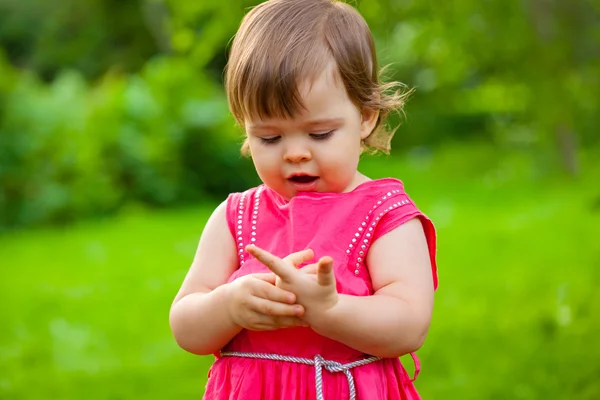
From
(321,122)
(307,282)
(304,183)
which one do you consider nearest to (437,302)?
(304,183)

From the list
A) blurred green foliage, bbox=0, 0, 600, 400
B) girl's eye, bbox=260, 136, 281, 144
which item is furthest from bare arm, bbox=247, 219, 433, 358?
blurred green foliage, bbox=0, 0, 600, 400

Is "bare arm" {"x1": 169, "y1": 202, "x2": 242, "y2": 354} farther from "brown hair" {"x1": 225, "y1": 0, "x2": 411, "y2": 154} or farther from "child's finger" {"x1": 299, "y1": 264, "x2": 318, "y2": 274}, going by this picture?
"brown hair" {"x1": 225, "y1": 0, "x2": 411, "y2": 154}

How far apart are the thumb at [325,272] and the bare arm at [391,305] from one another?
3.2 inches

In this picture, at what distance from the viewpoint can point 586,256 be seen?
7.41 metres

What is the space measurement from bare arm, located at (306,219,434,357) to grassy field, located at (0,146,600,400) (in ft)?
8.66

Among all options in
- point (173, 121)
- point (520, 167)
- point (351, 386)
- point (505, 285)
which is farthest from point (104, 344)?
point (520, 167)

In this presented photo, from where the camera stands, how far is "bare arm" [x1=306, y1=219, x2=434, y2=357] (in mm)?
2084

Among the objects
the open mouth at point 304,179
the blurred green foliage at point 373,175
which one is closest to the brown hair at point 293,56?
the open mouth at point 304,179

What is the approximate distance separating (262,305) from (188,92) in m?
11.0

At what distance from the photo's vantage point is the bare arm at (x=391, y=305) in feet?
6.84

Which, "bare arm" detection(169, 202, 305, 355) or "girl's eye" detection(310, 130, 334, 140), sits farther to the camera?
"girl's eye" detection(310, 130, 334, 140)

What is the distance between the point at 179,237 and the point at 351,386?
26.6 ft

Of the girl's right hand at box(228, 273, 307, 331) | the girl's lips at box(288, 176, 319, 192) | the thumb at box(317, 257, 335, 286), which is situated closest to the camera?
the thumb at box(317, 257, 335, 286)

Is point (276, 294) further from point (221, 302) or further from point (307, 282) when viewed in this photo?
point (221, 302)
